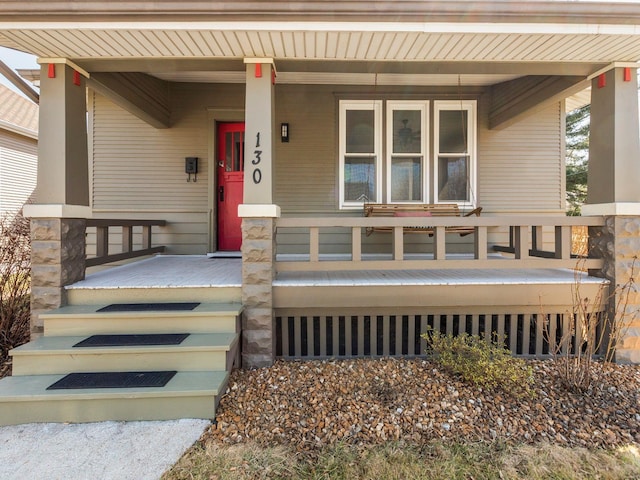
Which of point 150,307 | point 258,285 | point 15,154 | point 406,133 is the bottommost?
point 150,307

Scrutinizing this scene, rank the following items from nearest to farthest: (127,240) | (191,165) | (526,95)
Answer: (526,95)
(127,240)
(191,165)

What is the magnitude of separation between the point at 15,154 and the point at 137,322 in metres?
10.2

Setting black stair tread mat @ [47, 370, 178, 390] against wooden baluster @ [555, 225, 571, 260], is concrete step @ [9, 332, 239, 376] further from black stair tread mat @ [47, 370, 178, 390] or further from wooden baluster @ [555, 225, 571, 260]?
wooden baluster @ [555, 225, 571, 260]

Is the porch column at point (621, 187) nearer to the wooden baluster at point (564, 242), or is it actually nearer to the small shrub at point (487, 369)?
the wooden baluster at point (564, 242)

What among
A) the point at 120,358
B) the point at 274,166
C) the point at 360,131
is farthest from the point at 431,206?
the point at 120,358

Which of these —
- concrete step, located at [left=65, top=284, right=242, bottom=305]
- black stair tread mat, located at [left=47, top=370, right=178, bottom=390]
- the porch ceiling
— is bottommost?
black stair tread mat, located at [left=47, top=370, right=178, bottom=390]

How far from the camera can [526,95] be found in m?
4.24

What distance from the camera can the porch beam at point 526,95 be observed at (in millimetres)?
3613

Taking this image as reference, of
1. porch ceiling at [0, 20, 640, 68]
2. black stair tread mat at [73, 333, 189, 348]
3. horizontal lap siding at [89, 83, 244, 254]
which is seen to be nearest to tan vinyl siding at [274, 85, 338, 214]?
horizontal lap siding at [89, 83, 244, 254]

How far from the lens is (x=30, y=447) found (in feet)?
6.24

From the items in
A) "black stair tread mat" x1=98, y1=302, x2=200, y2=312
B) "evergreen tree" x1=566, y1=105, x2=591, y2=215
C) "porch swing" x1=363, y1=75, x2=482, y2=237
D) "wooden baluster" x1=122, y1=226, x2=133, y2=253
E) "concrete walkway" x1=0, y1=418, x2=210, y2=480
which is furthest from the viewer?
"evergreen tree" x1=566, y1=105, x2=591, y2=215

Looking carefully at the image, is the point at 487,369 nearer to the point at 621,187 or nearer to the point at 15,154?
the point at 621,187

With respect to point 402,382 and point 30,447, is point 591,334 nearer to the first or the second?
point 402,382

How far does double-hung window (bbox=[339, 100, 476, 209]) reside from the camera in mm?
4895
